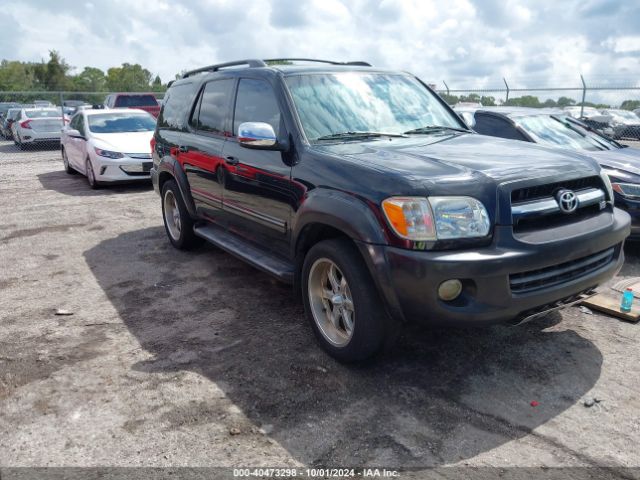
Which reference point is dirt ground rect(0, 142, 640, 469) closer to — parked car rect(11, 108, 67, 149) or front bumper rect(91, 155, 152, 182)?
front bumper rect(91, 155, 152, 182)

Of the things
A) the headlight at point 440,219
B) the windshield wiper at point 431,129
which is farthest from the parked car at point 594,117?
the headlight at point 440,219

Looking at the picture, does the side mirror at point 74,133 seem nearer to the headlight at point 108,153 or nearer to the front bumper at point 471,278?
the headlight at point 108,153

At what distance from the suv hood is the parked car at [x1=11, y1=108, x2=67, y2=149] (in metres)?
18.9

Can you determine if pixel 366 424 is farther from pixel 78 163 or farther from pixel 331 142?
pixel 78 163

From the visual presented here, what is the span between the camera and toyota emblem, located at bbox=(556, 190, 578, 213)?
3.21 metres

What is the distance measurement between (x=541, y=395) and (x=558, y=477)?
0.72m

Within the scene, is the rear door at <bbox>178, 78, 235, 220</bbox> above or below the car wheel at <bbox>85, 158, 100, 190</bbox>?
above

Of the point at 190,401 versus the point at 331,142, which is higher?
the point at 331,142

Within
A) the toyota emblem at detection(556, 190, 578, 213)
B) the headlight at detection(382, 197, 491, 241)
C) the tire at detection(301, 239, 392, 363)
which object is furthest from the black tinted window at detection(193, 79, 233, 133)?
the toyota emblem at detection(556, 190, 578, 213)

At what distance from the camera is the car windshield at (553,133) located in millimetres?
6762

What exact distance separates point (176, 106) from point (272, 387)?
3.90 m

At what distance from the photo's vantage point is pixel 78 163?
1170cm

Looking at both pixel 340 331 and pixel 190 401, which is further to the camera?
pixel 340 331

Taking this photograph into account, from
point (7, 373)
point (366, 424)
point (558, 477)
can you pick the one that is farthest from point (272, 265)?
point (558, 477)
